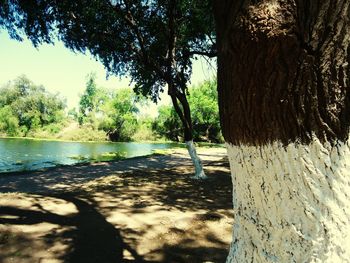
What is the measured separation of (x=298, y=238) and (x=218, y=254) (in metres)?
3.28

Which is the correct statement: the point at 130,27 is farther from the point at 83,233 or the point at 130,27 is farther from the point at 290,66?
the point at 290,66

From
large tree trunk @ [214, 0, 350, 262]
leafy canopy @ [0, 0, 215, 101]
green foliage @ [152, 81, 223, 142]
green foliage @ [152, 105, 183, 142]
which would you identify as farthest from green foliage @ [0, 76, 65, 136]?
large tree trunk @ [214, 0, 350, 262]

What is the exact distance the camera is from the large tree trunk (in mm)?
1661

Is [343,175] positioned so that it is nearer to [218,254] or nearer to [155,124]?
[218,254]

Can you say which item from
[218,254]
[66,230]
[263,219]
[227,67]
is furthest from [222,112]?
[66,230]

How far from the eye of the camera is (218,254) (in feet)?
16.3

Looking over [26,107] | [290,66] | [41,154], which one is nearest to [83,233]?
[290,66]

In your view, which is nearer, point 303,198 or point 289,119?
point 289,119

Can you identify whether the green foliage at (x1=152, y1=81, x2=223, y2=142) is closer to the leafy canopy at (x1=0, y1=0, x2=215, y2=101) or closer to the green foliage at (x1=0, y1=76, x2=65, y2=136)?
the green foliage at (x1=0, y1=76, x2=65, y2=136)

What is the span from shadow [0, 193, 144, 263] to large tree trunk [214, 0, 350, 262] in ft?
10.8

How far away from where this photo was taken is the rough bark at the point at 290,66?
165cm

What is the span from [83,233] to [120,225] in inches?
28.0

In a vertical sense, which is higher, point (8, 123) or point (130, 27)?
point (130, 27)

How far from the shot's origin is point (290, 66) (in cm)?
168
